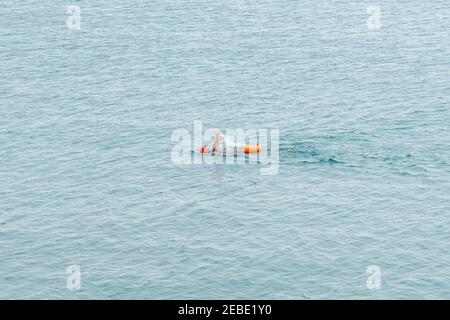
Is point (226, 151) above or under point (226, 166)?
above

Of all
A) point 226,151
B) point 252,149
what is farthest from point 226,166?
point 252,149

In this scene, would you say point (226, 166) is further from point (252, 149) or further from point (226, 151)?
point (252, 149)

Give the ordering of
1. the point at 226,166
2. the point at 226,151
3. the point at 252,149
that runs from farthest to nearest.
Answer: the point at 226,151, the point at 252,149, the point at 226,166

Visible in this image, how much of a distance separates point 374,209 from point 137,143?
4028 centimetres

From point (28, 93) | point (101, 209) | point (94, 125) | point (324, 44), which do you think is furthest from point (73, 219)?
point (324, 44)

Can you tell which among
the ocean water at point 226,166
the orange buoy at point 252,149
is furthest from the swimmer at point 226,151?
the ocean water at point 226,166

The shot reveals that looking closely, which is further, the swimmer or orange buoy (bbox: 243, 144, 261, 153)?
orange buoy (bbox: 243, 144, 261, 153)

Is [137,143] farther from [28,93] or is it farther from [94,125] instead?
[28,93]

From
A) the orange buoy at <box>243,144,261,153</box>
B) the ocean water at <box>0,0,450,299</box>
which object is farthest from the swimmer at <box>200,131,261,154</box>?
the ocean water at <box>0,0,450,299</box>

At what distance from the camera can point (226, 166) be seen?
109m

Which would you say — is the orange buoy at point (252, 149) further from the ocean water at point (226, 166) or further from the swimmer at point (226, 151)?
the ocean water at point (226, 166)

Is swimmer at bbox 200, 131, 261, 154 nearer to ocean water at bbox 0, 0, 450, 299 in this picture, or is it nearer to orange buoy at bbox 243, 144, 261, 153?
orange buoy at bbox 243, 144, 261, 153

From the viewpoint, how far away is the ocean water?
83.0 metres

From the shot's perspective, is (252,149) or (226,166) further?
(252,149)
